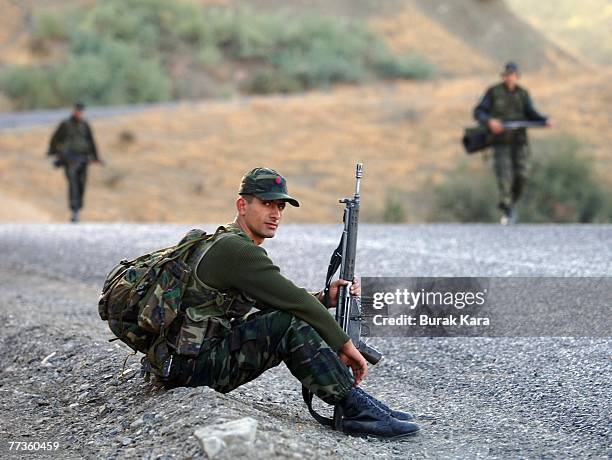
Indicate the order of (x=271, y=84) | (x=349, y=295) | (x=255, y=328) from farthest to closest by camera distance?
(x=271, y=84)
(x=349, y=295)
(x=255, y=328)

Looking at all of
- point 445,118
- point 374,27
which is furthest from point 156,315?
point 374,27

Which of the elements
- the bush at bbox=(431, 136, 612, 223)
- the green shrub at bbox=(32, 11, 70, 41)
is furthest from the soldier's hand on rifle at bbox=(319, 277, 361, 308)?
the green shrub at bbox=(32, 11, 70, 41)

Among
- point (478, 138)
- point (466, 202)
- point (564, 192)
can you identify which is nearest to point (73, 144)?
point (478, 138)

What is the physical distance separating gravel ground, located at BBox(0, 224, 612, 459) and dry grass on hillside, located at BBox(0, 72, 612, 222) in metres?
12.6

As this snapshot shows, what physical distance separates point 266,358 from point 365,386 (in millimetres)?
1513

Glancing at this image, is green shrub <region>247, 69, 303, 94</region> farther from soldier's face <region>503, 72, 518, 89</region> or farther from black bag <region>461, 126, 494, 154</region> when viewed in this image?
soldier's face <region>503, 72, 518, 89</region>

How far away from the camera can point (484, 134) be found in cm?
1313

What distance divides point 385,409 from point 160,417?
3.29ft

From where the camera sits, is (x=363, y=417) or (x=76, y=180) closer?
(x=363, y=417)

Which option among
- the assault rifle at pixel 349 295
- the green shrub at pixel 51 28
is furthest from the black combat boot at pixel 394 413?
the green shrub at pixel 51 28

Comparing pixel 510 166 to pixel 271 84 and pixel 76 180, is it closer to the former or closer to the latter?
pixel 76 180

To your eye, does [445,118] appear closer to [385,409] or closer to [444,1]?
[385,409]

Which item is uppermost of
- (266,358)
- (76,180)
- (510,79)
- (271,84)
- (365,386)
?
(271,84)

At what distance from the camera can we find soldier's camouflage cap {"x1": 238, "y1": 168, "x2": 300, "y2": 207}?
4492mm
